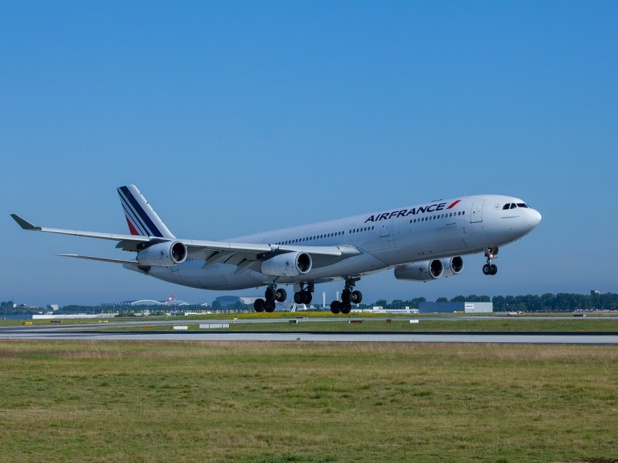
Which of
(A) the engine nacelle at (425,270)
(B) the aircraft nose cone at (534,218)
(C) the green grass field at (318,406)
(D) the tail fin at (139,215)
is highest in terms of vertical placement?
(D) the tail fin at (139,215)

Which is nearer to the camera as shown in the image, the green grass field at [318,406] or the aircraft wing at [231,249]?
the green grass field at [318,406]

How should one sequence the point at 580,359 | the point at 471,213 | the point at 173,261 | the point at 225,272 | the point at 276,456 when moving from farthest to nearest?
1. the point at 225,272
2. the point at 173,261
3. the point at 471,213
4. the point at 580,359
5. the point at 276,456

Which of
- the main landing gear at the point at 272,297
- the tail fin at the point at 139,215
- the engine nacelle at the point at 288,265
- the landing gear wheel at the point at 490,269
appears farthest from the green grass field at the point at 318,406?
the tail fin at the point at 139,215

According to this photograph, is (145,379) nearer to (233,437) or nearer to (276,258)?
(233,437)

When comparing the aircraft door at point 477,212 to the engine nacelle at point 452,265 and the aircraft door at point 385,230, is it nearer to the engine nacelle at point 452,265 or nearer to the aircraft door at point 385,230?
the aircraft door at point 385,230

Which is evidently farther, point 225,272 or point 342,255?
point 225,272

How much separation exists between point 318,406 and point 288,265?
37.8 metres

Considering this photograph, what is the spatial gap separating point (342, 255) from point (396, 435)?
1704 inches

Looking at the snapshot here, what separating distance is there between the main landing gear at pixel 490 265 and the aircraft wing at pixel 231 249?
33.6 ft

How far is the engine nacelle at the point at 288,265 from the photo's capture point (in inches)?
2596

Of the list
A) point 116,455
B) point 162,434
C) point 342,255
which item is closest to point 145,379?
point 162,434

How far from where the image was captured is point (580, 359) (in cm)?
4072

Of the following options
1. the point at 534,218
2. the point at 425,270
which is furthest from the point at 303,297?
the point at 534,218

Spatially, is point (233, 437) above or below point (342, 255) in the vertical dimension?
below
